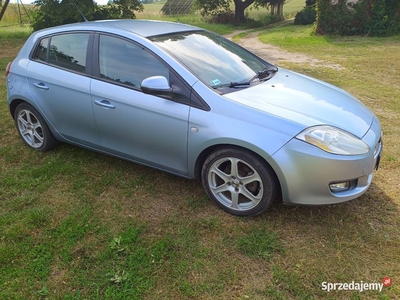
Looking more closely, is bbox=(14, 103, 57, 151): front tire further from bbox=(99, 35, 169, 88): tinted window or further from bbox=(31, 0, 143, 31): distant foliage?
bbox=(31, 0, 143, 31): distant foliage

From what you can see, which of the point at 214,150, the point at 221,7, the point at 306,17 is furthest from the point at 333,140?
the point at 306,17

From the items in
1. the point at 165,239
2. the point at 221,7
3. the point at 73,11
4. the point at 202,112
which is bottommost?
the point at 165,239

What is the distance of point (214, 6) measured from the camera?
94.1 feet

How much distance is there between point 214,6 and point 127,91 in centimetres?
2801

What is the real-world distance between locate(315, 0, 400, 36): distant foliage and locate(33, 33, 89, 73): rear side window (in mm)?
16974

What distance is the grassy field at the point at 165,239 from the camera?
2.37 metres

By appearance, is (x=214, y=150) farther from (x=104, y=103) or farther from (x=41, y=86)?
(x=41, y=86)

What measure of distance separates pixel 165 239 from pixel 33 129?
249 centimetres

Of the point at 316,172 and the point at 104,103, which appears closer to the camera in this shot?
the point at 316,172

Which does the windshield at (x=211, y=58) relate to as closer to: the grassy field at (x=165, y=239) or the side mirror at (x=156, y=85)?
the side mirror at (x=156, y=85)

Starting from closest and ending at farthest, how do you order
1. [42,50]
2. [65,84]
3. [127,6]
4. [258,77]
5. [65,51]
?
[258,77], [65,84], [65,51], [42,50], [127,6]

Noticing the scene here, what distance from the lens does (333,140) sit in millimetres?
2666

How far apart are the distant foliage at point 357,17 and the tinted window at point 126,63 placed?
56.0 feet

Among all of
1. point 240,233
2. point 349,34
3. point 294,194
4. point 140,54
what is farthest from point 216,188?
point 349,34
